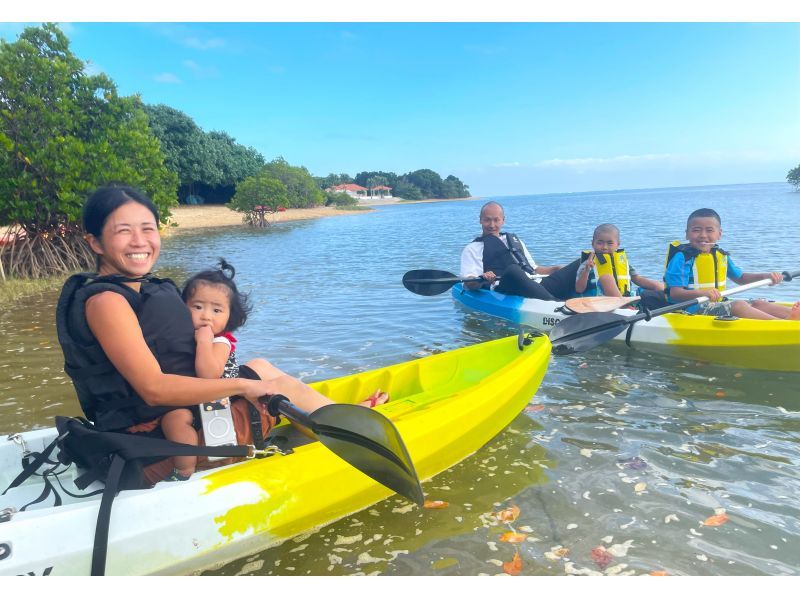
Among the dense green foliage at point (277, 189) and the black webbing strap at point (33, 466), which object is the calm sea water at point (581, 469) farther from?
the dense green foliage at point (277, 189)

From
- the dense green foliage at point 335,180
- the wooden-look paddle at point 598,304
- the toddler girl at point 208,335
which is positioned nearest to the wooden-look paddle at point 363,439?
the toddler girl at point 208,335

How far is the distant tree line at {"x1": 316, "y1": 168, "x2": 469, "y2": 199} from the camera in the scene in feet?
389

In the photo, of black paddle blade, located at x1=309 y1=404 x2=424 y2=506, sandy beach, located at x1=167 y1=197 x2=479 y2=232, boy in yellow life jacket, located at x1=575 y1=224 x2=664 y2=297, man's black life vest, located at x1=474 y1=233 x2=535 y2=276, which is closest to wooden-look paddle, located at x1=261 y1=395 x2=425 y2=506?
black paddle blade, located at x1=309 y1=404 x2=424 y2=506

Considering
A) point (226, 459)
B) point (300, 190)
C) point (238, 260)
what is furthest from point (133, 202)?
point (300, 190)

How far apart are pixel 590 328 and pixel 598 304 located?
33.6 inches

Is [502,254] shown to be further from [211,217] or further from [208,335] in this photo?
[211,217]

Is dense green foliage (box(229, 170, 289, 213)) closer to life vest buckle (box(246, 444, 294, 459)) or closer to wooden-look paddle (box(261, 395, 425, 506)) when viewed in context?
life vest buckle (box(246, 444, 294, 459))

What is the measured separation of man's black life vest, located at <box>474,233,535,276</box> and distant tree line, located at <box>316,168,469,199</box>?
104 m

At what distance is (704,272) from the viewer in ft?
18.8

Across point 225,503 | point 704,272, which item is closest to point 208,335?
point 225,503

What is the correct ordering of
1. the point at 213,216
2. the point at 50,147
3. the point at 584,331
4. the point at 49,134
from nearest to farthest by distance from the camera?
1. the point at 584,331
2. the point at 50,147
3. the point at 49,134
4. the point at 213,216

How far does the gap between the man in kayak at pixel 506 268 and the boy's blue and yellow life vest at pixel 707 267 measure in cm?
141

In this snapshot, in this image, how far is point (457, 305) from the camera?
8.83 metres

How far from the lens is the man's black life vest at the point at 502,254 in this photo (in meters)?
7.66
